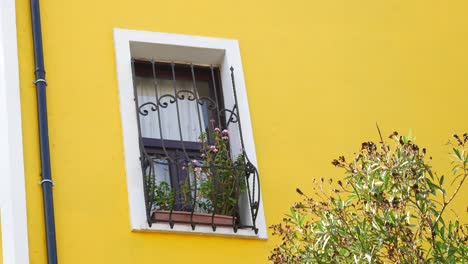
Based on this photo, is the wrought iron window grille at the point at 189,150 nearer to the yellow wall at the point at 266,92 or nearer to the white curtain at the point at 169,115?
the white curtain at the point at 169,115

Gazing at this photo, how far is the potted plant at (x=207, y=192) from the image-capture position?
10.3 meters

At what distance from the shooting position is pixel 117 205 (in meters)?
10.2

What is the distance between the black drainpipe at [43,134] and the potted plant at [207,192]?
811 millimetres

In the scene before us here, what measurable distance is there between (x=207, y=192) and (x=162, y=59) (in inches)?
58.8

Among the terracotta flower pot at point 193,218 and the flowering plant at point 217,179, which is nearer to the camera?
the terracotta flower pot at point 193,218

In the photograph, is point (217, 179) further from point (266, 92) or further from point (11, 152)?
point (11, 152)

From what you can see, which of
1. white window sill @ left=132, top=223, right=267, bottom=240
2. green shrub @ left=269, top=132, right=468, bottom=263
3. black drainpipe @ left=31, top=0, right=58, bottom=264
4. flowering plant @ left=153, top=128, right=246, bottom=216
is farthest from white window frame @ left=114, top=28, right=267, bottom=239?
green shrub @ left=269, top=132, right=468, bottom=263

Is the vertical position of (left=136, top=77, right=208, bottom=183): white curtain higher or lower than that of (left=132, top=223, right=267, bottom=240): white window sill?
higher

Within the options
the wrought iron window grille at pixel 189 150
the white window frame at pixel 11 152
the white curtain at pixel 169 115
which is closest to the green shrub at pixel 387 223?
the wrought iron window grille at pixel 189 150

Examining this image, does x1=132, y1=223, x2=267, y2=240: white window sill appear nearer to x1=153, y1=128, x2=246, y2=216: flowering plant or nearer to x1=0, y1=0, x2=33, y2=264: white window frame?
x1=153, y1=128, x2=246, y2=216: flowering plant

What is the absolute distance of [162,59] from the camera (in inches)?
451

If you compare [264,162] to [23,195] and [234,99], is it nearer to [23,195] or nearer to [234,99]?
[234,99]

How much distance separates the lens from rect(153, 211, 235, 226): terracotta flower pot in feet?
33.4

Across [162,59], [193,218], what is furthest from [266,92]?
[193,218]
